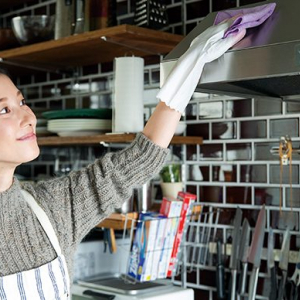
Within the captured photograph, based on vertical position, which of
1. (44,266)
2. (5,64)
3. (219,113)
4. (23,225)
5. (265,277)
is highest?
(5,64)

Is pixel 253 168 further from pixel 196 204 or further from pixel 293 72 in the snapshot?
pixel 293 72

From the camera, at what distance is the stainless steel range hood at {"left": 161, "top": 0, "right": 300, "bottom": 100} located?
1427mm

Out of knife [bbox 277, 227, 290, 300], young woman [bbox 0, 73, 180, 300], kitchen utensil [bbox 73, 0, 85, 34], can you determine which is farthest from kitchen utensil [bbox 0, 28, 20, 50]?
knife [bbox 277, 227, 290, 300]

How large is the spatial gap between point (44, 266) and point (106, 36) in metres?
0.85

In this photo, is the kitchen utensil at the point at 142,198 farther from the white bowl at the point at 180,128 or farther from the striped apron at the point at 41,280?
the striped apron at the point at 41,280

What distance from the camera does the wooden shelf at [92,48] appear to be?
214 cm

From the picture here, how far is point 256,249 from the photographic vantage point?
2057 millimetres

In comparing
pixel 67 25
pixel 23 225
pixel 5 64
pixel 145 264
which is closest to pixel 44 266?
pixel 23 225

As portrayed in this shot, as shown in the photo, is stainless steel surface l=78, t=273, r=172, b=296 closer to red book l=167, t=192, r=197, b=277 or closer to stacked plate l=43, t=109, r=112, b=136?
red book l=167, t=192, r=197, b=277

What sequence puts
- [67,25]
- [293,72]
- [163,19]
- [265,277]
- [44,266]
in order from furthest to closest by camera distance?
1. [67,25]
2. [163,19]
3. [265,277]
4. [44,266]
5. [293,72]

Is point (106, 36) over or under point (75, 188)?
over

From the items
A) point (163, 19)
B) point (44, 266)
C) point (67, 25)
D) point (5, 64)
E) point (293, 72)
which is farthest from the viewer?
point (5, 64)

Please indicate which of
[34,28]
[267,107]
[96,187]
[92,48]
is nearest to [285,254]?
[267,107]

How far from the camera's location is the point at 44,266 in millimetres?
1644
